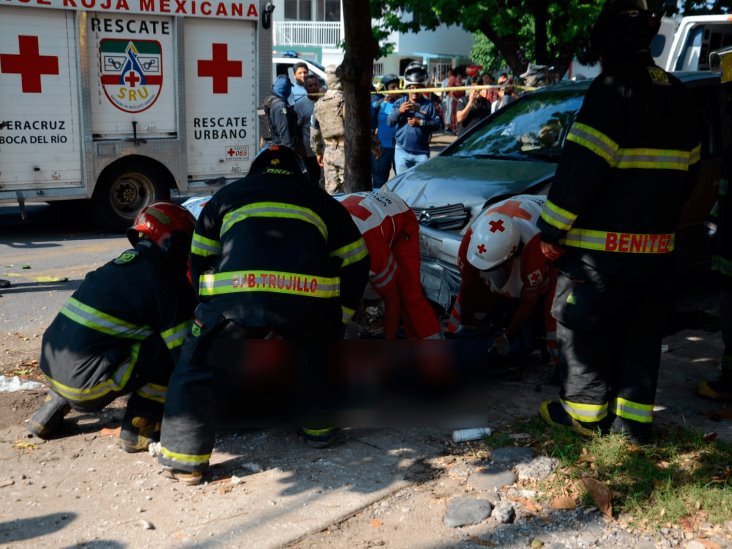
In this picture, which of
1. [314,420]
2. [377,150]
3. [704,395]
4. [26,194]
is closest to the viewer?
[314,420]

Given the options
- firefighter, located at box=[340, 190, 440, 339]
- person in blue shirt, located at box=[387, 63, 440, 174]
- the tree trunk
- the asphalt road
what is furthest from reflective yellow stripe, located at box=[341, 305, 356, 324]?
person in blue shirt, located at box=[387, 63, 440, 174]

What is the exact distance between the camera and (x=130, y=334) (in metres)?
4.08

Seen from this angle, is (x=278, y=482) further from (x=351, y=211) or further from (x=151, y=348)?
(x=351, y=211)

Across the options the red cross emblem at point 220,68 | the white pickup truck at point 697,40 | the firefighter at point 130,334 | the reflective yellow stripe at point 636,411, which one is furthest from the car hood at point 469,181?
the white pickup truck at point 697,40

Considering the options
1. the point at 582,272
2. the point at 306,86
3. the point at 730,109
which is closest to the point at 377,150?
the point at 306,86

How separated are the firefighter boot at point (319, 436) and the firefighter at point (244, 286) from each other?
1.59 ft

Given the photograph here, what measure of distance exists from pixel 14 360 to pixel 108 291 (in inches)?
73.9

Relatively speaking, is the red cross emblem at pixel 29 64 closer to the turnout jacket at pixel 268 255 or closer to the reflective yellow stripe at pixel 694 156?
the turnout jacket at pixel 268 255

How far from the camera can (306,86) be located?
1202 cm

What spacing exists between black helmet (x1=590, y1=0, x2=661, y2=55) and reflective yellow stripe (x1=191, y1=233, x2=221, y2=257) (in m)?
2.00

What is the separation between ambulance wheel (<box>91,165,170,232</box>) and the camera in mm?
10109

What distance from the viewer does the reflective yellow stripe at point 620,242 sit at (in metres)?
4.02

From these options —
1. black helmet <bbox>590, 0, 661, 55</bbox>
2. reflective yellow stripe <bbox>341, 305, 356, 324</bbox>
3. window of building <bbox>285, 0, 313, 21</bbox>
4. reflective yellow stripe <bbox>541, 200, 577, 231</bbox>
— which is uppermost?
window of building <bbox>285, 0, 313, 21</bbox>

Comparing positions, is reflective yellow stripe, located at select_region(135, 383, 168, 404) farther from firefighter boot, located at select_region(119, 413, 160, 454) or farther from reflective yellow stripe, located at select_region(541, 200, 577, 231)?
reflective yellow stripe, located at select_region(541, 200, 577, 231)
